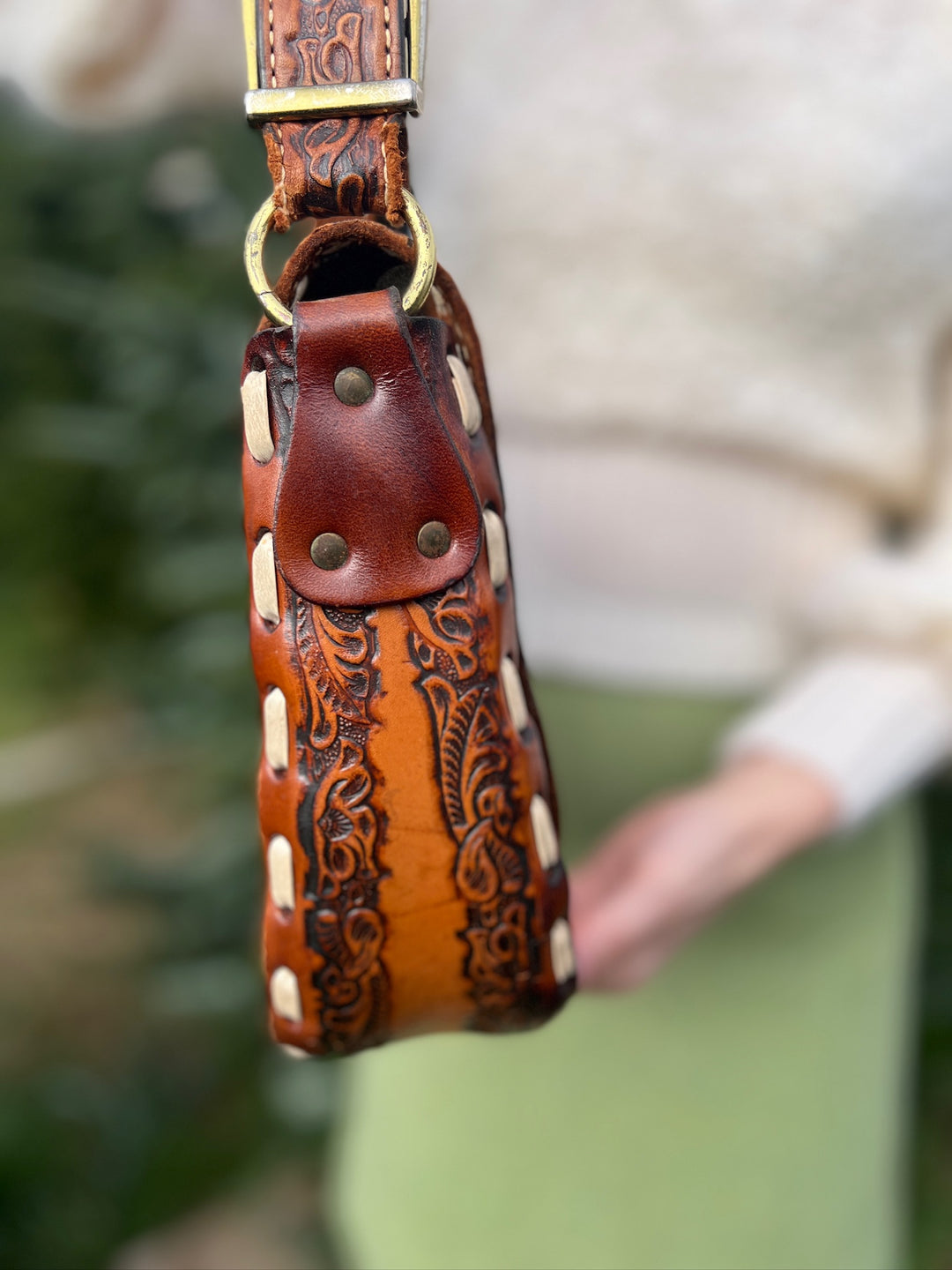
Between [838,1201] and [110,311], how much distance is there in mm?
1446

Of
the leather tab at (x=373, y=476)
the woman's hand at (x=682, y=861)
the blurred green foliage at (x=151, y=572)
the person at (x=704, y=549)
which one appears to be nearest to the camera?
the leather tab at (x=373, y=476)

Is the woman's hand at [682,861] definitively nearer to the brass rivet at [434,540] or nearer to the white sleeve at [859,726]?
the white sleeve at [859,726]

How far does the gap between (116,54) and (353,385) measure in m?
0.71

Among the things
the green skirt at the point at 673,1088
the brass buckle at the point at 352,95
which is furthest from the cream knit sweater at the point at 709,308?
the brass buckle at the point at 352,95

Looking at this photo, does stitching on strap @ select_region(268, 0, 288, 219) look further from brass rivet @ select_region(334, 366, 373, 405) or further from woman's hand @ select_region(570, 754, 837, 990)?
woman's hand @ select_region(570, 754, 837, 990)

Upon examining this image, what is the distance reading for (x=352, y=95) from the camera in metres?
0.50

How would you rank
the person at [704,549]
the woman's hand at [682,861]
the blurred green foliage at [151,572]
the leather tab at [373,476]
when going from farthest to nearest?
the blurred green foliage at [151,572] → the person at [704,549] → the woman's hand at [682,861] → the leather tab at [373,476]

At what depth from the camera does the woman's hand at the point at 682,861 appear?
775mm

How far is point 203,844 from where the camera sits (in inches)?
70.9

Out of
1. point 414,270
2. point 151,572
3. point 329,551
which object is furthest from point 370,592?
point 151,572

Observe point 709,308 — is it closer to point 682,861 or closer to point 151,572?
point 682,861

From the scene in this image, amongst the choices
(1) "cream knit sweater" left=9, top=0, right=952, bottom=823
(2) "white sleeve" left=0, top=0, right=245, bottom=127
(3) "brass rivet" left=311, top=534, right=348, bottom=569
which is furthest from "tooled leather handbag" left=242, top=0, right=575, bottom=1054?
(2) "white sleeve" left=0, top=0, right=245, bottom=127

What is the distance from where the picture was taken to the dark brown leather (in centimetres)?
50

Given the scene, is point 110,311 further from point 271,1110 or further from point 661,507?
point 271,1110
